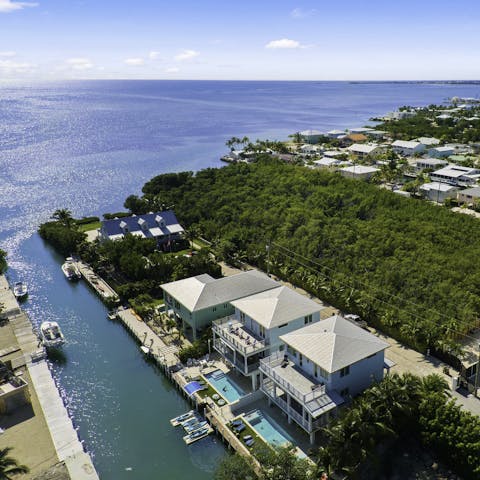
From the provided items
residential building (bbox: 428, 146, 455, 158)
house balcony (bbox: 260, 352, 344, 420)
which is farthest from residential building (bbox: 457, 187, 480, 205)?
house balcony (bbox: 260, 352, 344, 420)

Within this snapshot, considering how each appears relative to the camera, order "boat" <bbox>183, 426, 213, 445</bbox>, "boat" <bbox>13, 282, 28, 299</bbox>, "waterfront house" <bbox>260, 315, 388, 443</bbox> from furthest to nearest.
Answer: "boat" <bbox>13, 282, 28, 299</bbox>, "boat" <bbox>183, 426, 213, 445</bbox>, "waterfront house" <bbox>260, 315, 388, 443</bbox>

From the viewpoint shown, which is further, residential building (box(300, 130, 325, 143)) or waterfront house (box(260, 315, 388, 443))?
residential building (box(300, 130, 325, 143))

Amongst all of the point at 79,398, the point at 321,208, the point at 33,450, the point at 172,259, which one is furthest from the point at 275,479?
the point at 321,208

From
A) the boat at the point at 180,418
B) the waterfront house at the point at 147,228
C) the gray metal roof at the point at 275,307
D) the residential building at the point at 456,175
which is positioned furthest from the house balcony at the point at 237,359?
the residential building at the point at 456,175

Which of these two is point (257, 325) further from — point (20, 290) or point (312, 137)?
point (312, 137)

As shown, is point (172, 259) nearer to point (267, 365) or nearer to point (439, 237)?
point (267, 365)

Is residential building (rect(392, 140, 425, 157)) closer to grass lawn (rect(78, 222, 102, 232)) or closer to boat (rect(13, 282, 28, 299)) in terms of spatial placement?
grass lawn (rect(78, 222, 102, 232))

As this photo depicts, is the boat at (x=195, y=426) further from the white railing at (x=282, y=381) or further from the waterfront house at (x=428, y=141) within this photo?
the waterfront house at (x=428, y=141)
